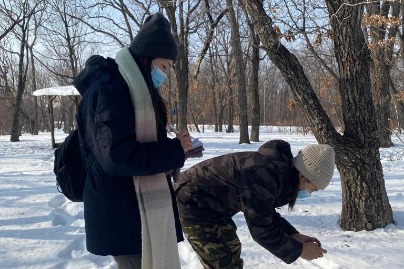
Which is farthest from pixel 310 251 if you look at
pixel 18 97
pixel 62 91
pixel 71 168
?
pixel 18 97

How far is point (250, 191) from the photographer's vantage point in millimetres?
2195

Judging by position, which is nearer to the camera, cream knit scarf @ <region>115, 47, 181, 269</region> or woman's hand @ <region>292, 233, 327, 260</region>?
cream knit scarf @ <region>115, 47, 181, 269</region>

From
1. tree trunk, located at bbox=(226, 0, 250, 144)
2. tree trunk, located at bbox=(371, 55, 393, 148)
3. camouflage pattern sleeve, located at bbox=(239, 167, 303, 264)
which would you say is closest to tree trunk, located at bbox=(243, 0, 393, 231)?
camouflage pattern sleeve, located at bbox=(239, 167, 303, 264)

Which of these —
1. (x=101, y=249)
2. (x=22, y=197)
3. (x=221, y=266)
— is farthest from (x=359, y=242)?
(x=22, y=197)

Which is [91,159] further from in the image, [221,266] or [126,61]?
[221,266]

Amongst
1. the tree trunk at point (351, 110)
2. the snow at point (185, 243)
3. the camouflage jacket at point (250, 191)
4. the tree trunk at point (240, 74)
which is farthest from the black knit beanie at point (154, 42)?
the tree trunk at point (240, 74)

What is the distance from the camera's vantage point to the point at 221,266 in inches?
99.8

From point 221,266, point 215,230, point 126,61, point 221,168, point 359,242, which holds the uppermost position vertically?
point 126,61

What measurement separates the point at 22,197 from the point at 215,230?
4.68m

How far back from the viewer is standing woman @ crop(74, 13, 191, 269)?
1.71 meters

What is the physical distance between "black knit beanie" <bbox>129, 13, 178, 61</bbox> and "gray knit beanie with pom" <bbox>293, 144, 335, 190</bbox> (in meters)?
0.89

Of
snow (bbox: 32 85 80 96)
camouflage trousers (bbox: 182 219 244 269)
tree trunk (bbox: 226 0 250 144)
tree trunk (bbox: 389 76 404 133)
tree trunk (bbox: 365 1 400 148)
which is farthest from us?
tree trunk (bbox: 226 0 250 144)

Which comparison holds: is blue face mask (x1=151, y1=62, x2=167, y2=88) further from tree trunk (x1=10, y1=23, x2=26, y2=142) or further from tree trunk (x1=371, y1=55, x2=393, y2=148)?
tree trunk (x1=10, y1=23, x2=26, y2=142)

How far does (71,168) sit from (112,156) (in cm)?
41
